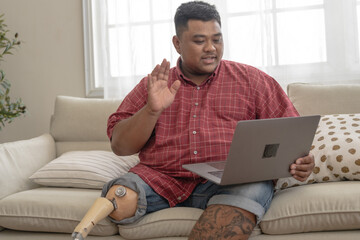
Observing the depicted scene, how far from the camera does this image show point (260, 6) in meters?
2.60

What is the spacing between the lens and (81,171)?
78.6 inches

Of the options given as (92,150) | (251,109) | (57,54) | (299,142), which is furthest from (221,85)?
(57,54)

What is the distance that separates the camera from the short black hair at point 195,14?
5.75ft

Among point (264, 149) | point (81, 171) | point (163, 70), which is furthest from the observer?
point (81, 171)

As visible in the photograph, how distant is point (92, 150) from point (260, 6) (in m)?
1.24

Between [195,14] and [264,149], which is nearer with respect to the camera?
[264,149]

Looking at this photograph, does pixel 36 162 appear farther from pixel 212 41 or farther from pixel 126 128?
pixel 212 41

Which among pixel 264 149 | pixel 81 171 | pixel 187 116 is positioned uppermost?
pixel 187 116

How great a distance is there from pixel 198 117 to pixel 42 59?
1.75m

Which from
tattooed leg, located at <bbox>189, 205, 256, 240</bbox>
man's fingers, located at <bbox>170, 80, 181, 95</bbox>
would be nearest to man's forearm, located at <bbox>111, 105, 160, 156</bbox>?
man's fingers, located at <bbox>170, 80, 181, 95</bbox>

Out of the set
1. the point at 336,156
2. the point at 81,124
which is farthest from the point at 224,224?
the point at 81,124

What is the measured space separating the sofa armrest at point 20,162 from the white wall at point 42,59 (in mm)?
772

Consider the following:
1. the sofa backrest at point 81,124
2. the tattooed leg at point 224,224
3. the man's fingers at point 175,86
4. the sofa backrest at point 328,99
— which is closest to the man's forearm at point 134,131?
the man's fingers at point 175,86

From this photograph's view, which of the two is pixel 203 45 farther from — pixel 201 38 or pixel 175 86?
pixel 175 86
